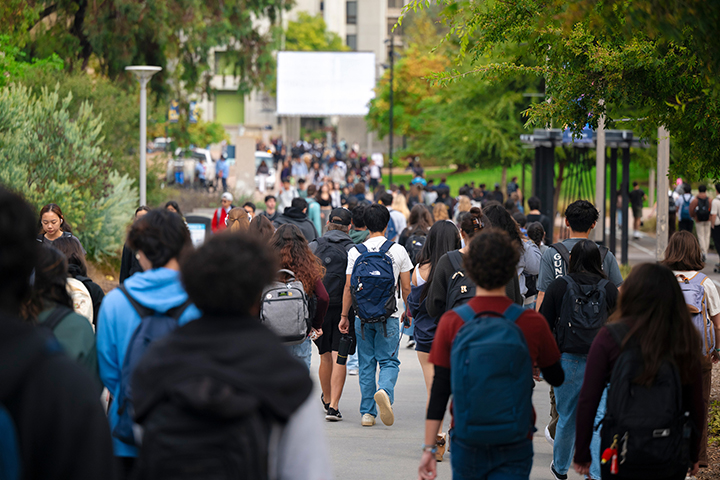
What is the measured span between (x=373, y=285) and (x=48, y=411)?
5337 millimetres

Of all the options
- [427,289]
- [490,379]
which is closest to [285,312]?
[427,289]

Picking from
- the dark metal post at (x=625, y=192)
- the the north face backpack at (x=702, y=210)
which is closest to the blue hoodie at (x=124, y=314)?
the dark metal post at (x=625, y=192)

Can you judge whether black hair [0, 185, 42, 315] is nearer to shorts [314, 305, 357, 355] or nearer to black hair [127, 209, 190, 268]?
black hair [127, 209, 190, 268]

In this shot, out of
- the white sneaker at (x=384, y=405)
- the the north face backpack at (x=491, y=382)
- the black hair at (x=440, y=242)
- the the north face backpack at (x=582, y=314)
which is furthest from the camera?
the white sneaker at (x=384, y=405)

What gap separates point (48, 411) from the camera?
80.7 inches

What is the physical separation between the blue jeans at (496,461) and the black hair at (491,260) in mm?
713

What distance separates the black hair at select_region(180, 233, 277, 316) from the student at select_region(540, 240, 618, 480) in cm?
337

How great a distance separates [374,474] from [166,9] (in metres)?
17.2

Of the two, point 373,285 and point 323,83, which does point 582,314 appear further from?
point 323,83

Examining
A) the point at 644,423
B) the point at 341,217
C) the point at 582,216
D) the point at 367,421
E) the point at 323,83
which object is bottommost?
the point at 367,421

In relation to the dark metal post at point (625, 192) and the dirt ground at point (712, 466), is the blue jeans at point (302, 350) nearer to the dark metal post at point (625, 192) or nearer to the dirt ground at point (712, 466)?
the dirt ground at point (712, 466)

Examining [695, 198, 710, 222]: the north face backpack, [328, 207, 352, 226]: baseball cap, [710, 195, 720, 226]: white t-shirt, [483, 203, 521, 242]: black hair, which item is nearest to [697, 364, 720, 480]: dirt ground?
[483, 203, 521, 242]: black hair

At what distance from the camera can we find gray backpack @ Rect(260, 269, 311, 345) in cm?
604

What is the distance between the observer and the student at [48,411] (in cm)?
203
